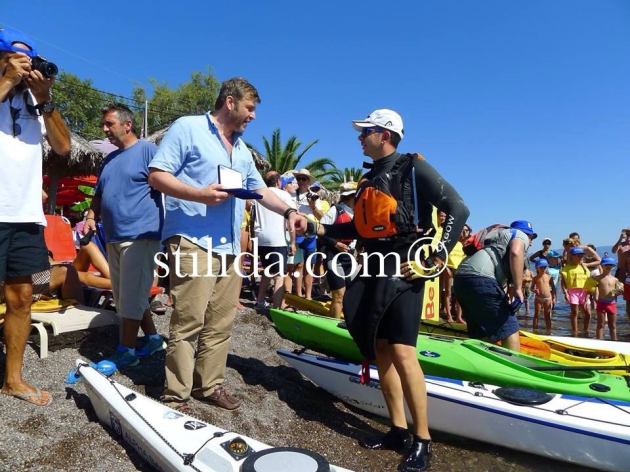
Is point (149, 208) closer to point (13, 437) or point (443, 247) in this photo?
point (13, 437)

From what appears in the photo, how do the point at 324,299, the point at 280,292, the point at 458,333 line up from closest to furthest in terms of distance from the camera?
the point at 458,333 < the point at 280,292 < the point at 324,299

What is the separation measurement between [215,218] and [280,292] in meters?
3.13

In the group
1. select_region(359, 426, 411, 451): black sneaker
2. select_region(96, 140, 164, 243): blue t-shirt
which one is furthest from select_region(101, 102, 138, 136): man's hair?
select_region(359, 426, 411, 451): black sneaker

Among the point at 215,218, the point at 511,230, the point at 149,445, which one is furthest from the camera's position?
the point at 511,230

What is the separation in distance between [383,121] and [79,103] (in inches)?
1593

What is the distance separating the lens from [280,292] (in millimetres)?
6062

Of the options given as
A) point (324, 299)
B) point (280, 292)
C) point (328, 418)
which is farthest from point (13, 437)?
point (324, 299)

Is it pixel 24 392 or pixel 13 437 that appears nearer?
pixel 13 437

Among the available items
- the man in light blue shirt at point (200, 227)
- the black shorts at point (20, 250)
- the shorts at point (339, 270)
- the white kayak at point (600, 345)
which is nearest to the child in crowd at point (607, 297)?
the white kayak at point (600, 345)

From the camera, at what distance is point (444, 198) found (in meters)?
2.84

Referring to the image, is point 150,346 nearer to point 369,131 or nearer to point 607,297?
point 369,131

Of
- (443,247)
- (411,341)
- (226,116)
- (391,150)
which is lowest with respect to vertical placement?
(411,341)

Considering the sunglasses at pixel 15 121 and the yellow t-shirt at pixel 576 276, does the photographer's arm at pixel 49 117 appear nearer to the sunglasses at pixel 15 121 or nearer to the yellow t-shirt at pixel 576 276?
the sunglasses at pixel 15 121

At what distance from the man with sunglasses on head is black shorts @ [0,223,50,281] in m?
1.97
